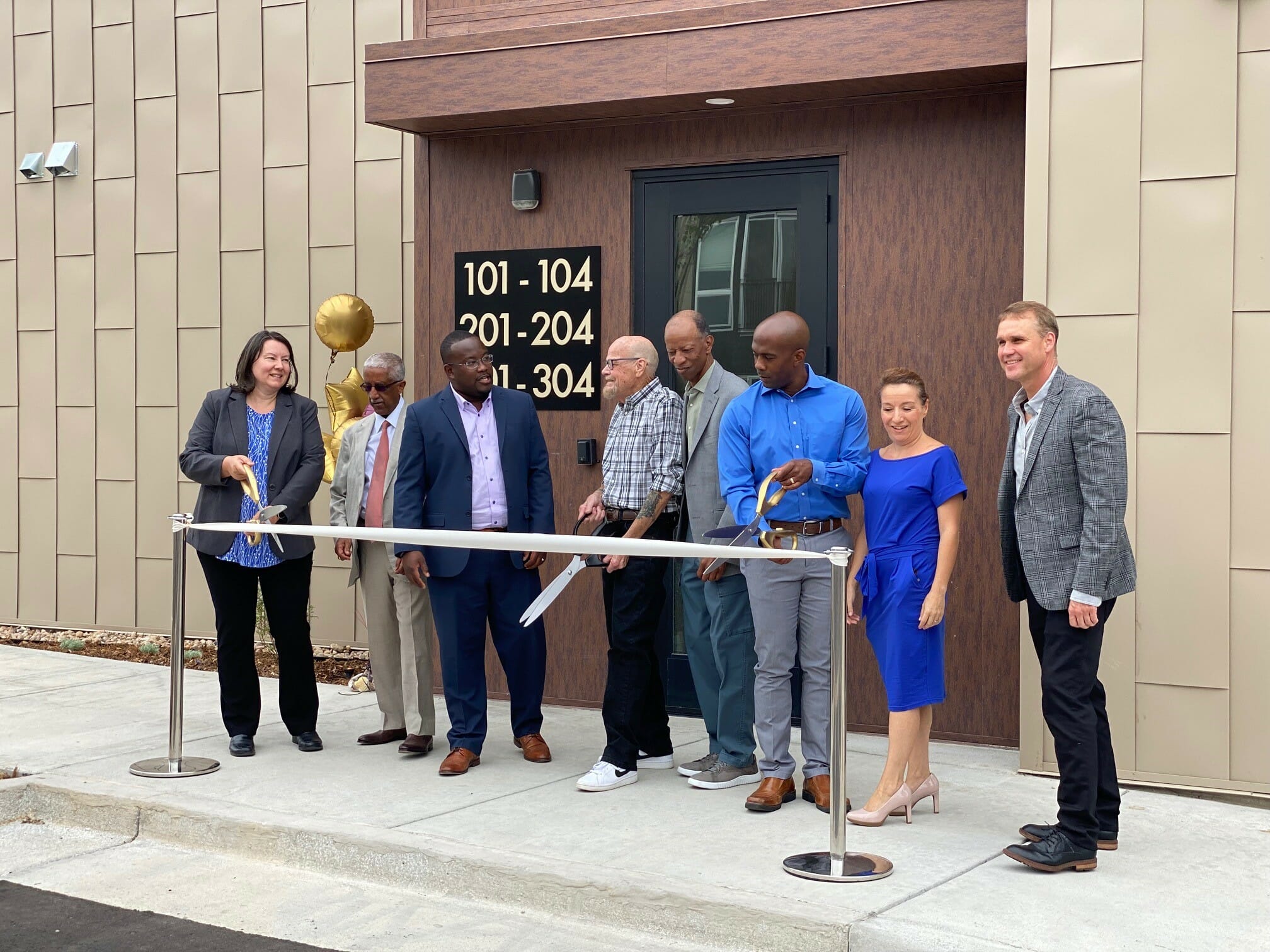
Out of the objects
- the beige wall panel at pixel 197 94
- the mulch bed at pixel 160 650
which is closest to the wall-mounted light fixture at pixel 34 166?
the beige wall panel at pixel 197 94

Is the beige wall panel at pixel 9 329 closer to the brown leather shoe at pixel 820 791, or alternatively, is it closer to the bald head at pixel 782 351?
the bald head at pixel 782 351

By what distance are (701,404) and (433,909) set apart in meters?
2.26

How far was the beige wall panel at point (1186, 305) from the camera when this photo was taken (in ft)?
18.2

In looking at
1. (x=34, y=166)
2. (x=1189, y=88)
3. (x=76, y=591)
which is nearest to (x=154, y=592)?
(x=76, y=591)

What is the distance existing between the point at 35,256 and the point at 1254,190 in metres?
7.96

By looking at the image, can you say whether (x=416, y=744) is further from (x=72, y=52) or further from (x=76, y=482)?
(x=72, y=52)

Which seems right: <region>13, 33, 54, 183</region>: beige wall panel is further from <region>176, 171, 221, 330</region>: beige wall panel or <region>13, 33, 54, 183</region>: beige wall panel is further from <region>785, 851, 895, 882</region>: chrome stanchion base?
<region>785, 851, 895, 882</region>: chrome stanchion base

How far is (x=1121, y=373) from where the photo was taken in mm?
5738

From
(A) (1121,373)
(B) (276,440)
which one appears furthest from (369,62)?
(A) (1121,373)

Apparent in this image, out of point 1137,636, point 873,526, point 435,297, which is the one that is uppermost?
point 435,297

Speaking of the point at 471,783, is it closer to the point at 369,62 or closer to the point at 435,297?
the point at 435,297

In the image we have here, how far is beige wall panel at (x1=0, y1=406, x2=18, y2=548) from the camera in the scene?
402 inches

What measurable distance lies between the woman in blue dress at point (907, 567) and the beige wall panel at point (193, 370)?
5525 mm

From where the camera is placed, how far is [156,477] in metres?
9.65
